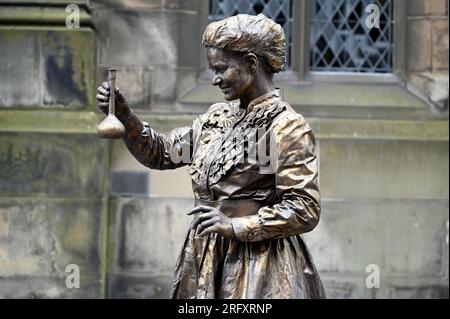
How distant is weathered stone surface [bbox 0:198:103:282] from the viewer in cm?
1118

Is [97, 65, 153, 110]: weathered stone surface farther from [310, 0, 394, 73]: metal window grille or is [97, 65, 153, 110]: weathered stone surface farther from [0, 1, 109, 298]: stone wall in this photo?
[310, 0, 394, 73]: metal window grille

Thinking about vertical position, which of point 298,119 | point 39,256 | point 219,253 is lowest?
point 39,256

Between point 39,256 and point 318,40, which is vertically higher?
point 318,40

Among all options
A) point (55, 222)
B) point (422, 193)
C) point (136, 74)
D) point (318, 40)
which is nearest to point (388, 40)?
point (318, 40)

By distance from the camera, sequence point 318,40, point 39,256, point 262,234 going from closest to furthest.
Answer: point 262,234, point 39,256, point 318,40

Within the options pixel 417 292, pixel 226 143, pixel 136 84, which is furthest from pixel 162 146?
pixel 417 292

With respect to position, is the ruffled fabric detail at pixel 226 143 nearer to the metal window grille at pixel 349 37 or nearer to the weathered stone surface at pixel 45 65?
the weathered stone surface at pixel 45 65

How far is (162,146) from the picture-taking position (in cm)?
667

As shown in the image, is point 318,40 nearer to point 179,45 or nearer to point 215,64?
point 179,45

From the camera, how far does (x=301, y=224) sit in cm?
614

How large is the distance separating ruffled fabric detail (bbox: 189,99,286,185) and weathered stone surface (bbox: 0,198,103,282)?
190 inches

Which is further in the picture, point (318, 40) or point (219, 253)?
point (318, 40)
